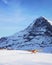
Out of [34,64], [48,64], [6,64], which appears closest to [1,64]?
[6,64]

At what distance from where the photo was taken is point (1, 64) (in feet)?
18.0

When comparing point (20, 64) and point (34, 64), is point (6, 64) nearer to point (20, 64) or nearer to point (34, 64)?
point (20, 64)

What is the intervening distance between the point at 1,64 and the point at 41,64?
103cm

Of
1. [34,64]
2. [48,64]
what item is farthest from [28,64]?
[48,64]

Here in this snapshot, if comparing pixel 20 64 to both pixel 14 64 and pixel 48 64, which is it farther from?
pixel 48 64

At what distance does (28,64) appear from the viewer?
5562 millimetres

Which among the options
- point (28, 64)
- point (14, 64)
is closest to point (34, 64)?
point (28, 64)

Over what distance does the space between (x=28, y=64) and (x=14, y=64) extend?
0.37m

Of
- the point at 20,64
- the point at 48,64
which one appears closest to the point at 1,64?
the point at 20,64

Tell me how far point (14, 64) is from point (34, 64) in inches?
20.8

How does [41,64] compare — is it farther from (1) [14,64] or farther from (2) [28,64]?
(1) [14,64]

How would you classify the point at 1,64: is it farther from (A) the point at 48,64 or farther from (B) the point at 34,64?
(A) the point at 48,64

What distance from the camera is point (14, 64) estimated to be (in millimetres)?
5445

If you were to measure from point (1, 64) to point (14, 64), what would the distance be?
0.33 metres
